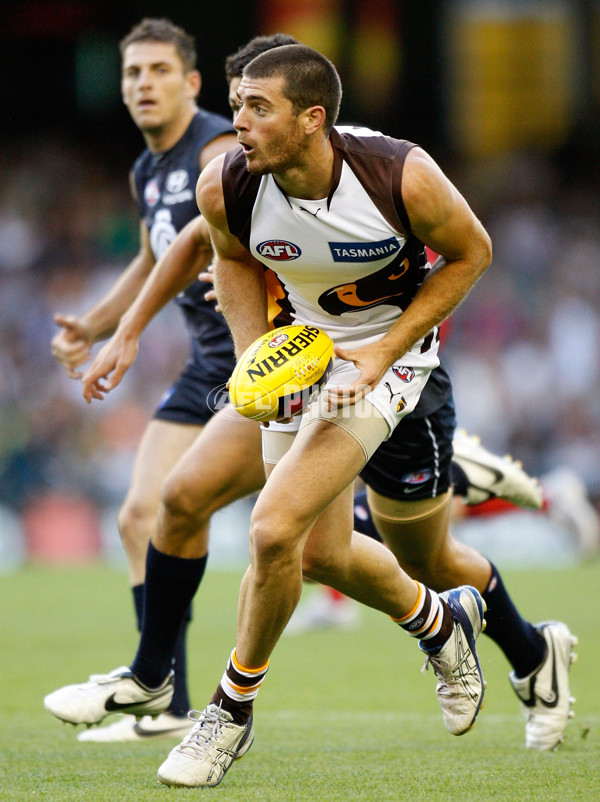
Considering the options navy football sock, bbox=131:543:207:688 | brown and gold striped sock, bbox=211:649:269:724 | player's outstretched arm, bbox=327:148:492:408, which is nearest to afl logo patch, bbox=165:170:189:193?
navy football sock, bbox=131:543:207:688

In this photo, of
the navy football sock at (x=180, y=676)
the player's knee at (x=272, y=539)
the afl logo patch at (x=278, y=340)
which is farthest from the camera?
the navy football sock at (x=180, y=676)

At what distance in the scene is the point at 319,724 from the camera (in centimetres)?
483

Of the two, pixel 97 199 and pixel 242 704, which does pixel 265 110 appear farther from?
pixel 97 199

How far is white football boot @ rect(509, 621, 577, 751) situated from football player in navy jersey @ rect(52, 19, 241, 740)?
134 centimetres

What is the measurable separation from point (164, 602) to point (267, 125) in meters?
1.85

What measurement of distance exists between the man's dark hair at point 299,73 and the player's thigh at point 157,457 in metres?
1.84

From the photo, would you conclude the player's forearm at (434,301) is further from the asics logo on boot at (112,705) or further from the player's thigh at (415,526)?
the asics logo on boot at (112,705)

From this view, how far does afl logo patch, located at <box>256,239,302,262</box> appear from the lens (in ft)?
11.9

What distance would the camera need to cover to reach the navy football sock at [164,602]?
14.3 ft

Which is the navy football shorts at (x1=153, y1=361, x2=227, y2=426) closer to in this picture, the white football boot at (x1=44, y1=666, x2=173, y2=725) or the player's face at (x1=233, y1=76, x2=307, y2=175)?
the white football boot at (x1=44, y1=666, x2=173, y2=725)

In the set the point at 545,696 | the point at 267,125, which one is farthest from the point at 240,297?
the point at 545,696

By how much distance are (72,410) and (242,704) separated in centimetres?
1089

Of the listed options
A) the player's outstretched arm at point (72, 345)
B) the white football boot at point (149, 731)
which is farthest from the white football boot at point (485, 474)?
the player's outstretched arm at point (72, 345)

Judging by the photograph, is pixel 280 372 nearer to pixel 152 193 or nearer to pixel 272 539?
pixel 272 539
